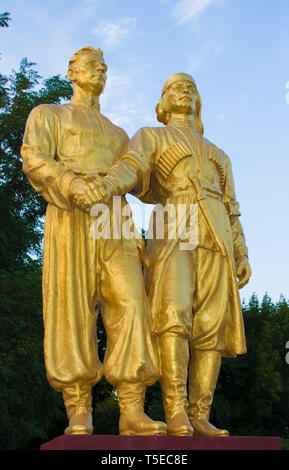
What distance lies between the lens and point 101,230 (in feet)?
20.1

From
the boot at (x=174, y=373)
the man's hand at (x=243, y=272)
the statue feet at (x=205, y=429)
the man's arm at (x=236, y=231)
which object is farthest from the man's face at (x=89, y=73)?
the statue feet at (x=205, y=429)

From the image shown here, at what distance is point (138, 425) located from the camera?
5516 millimetres

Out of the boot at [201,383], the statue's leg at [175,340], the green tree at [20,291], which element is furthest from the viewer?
the green tree at [20,291]

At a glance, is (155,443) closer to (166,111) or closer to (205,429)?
(205,429)

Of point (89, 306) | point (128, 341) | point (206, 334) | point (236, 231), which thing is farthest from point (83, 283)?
point (236, 231)

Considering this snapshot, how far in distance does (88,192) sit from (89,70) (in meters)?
1.54

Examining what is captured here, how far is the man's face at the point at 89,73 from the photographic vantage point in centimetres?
673

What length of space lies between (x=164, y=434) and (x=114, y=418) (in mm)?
19460

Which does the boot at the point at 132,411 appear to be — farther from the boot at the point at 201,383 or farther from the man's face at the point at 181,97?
the man's face at the point at 181,97

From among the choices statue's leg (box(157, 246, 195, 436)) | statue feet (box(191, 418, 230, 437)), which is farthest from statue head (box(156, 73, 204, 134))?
statue feet (box(191, 418, 230, 437))

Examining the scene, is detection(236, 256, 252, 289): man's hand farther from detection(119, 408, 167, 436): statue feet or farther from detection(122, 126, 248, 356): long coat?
detection(119, 408, 167, 436): statue feet

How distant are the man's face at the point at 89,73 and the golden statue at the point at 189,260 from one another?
1.97 feet

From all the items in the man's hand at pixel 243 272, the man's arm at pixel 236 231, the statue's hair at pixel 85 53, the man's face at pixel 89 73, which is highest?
the statue's hair at pixel 85 53

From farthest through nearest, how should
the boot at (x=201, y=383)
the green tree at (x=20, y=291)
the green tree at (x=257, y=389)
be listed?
the green tree at (x=257, y=389) → the green tree at (x=20, y=291) → the boot at (x=201, y=383)
